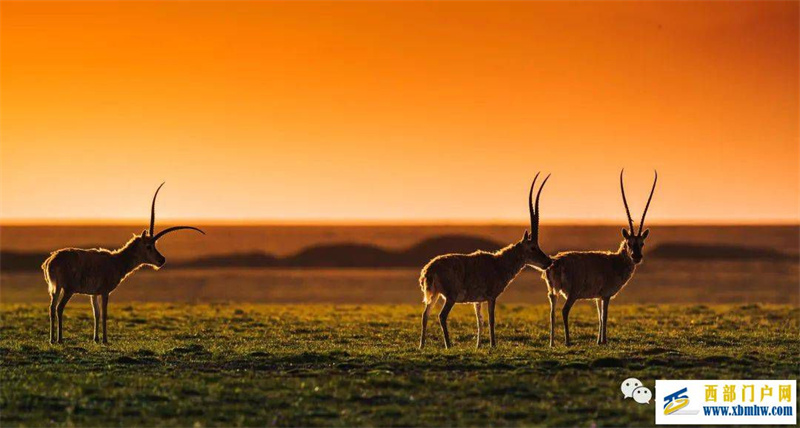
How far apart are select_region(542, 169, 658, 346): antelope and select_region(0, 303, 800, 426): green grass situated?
1033 mm

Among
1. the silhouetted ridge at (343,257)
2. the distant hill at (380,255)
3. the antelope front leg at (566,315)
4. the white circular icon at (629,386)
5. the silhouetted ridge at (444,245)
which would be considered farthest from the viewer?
the silhouetted ridge at (444,245)

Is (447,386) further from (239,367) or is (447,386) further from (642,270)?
(642,270)

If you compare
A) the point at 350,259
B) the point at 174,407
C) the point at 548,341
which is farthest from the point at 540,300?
the point at 350,259

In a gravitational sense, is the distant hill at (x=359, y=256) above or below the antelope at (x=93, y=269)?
below

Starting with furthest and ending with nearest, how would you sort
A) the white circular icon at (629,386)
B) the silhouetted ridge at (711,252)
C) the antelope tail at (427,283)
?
the silhouetted ridge at (711,252), the antelope tail at (427,283), the white circular icon at (629,386)

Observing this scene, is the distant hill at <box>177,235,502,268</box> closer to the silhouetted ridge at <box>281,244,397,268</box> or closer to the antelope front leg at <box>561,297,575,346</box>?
the silhouetted ridge at <box>281,244,397,268</box>

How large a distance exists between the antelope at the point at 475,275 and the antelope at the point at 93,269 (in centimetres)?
752

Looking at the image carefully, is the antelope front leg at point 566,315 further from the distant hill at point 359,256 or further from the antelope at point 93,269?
the distant hill at point 359,256

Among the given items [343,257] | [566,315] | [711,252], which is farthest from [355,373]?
[711,252]

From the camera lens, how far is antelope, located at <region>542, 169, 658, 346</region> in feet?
102

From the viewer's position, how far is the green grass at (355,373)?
21969mm

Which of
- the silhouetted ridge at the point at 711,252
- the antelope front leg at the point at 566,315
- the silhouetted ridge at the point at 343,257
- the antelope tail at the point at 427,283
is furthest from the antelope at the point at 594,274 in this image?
the silhouetted ridge at the point at 711,252

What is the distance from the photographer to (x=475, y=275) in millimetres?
30312

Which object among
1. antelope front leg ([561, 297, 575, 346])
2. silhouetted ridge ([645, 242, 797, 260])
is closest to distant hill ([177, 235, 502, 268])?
silhouetted ridge ([645, 242, 797, 260])
